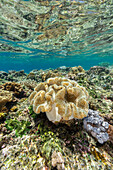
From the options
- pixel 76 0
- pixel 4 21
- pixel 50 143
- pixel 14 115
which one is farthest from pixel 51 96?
pixel 4 21

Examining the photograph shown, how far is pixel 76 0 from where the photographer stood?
734 centimetres

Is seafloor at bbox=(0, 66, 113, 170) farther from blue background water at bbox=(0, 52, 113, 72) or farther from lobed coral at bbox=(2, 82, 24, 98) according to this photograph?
blue background water at bbox=(0, 52, 113, 72)

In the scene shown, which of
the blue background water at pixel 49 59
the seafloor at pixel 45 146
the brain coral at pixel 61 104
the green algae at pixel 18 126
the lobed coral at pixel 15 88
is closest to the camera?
the seafloor at pixel 45 146

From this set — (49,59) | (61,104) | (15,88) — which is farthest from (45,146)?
(49,59)

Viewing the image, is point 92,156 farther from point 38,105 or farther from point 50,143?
point 38,105

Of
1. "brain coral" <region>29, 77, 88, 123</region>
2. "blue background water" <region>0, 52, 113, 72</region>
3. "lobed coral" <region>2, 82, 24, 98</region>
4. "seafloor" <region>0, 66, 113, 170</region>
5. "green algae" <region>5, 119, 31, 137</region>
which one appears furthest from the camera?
"blue background water" <region>0, 52, 113, 72</region>

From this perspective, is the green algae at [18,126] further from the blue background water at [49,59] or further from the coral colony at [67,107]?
the blue background water at [49,59]

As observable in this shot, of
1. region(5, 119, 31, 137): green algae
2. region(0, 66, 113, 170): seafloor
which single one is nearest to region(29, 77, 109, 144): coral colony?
region(0, 66, 113, 170): seafloor

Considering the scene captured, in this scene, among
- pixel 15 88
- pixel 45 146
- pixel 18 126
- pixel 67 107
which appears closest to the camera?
pixel 45 146

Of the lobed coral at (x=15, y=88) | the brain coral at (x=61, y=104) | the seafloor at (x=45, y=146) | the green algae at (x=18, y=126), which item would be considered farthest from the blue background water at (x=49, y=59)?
the brain coral at (x=61, y=104)

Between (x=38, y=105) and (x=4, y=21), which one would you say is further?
(x=4, y=21)

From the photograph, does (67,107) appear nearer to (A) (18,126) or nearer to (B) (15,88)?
(A) (18,126)

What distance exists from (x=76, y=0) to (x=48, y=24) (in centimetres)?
448

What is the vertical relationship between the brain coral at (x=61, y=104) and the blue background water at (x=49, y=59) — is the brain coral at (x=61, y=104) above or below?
below
